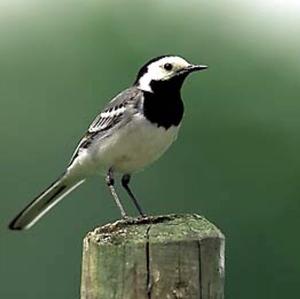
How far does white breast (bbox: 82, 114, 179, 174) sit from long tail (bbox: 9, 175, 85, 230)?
1.36 feet

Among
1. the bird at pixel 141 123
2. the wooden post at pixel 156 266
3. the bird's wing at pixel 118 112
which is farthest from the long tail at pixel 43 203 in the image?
the wooden post at pixel 156 266

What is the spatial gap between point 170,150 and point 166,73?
3.93 meters

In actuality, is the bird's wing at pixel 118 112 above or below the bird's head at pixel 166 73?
below

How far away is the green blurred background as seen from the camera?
8938mm

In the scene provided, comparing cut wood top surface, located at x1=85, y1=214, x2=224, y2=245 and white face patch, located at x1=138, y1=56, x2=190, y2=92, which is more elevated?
white face patch, located at x1=138, y1=56, x2=190, y2=92

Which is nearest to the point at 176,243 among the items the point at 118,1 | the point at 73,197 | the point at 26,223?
the point at 26,223

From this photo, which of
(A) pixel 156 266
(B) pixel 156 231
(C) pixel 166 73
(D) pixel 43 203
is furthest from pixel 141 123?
(A) pixel 156 266

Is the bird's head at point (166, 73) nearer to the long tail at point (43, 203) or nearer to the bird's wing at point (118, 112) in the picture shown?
the bird's wing at point (118, 112)

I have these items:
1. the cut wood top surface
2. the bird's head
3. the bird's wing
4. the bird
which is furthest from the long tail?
the cut wood top surface

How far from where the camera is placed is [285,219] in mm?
10500

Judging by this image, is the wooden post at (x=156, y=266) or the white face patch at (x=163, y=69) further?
the white face patch at (x=163, y=69)

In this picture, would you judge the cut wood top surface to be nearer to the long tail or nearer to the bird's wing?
the bird's wing

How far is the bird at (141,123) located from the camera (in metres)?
5.82

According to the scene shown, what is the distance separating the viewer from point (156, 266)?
13.5 feet
